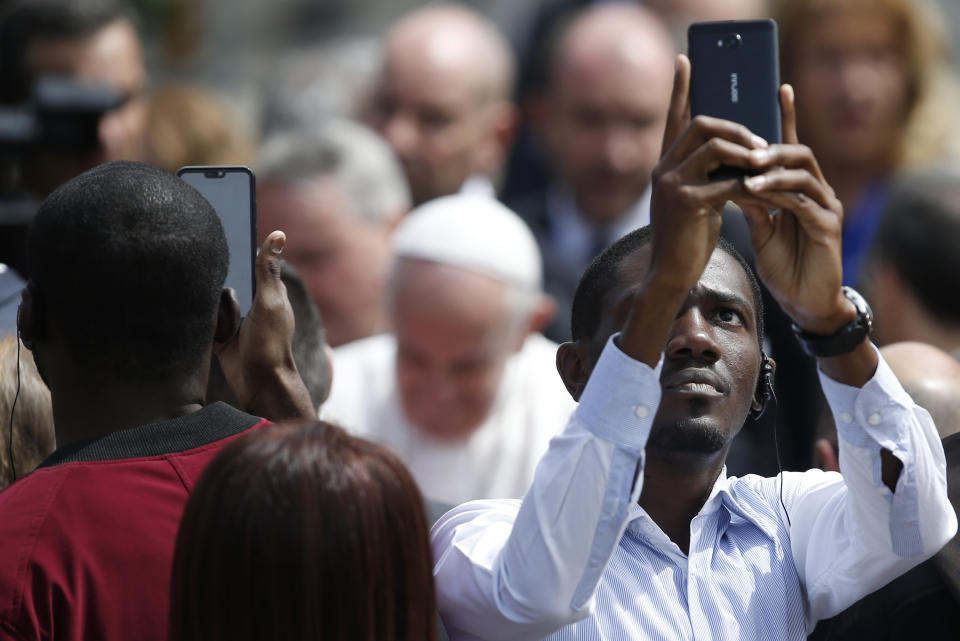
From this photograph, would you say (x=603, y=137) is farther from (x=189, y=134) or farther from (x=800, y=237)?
(x=800, y=237)

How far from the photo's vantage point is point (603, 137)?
5145mm

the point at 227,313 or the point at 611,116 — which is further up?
the point at 227,313

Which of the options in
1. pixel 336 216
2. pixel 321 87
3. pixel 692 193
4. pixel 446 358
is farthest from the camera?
pixel 321 87

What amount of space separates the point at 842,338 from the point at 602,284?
408 millimetres

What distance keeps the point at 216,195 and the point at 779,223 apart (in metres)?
0.88

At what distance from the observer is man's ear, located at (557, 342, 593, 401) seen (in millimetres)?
2467

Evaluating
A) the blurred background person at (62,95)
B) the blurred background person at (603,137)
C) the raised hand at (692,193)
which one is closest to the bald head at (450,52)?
the blurred background person at (603,137)

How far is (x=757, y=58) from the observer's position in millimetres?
2311

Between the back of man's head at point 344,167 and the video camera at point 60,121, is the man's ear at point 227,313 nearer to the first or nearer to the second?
Result: the video camera at point 60,121

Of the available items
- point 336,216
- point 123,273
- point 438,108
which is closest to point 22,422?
point 123,273

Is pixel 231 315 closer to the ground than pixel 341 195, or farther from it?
farther from it

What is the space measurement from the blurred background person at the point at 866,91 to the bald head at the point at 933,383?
94.1 inches

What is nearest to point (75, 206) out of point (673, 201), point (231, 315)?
point (231, 315)

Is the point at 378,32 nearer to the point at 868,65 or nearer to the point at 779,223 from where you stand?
the point at 868,65
